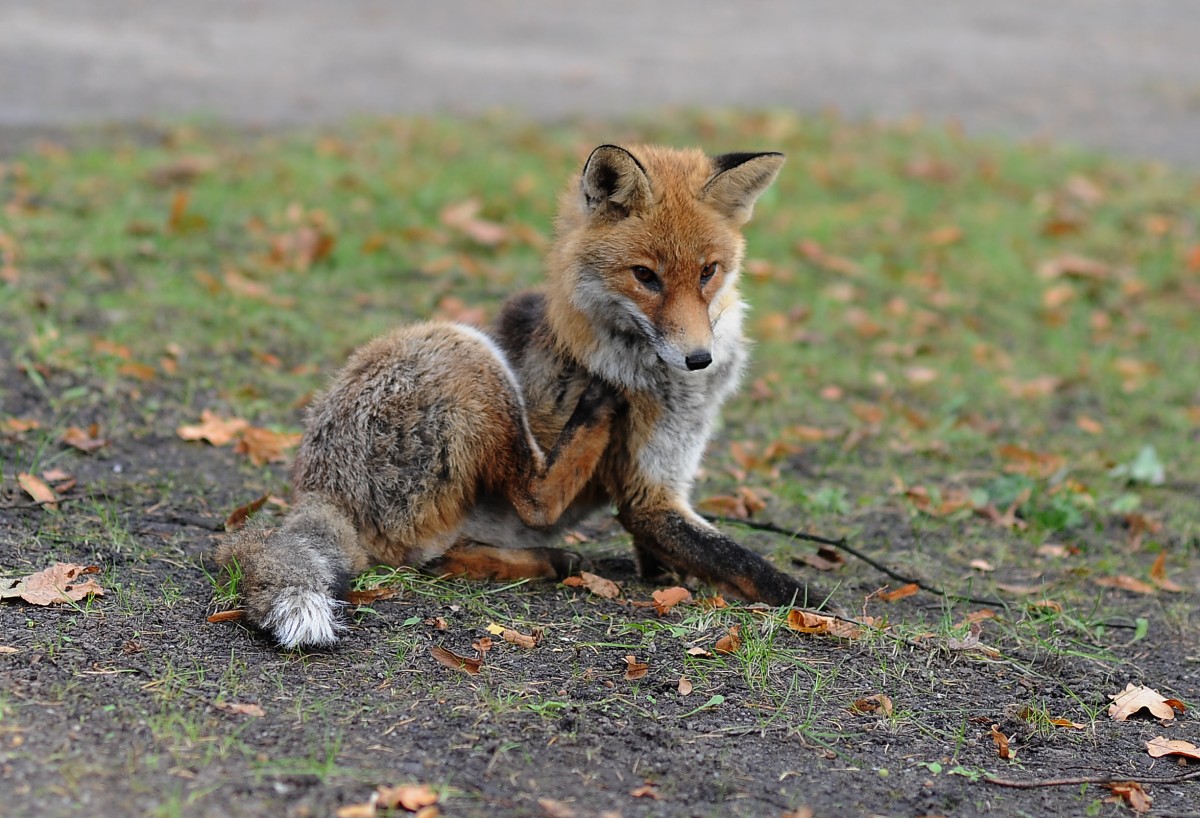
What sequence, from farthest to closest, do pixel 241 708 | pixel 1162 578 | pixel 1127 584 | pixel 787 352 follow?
1. pixel 787 352
2. pixel 1162 578
3. pixel 1127 584
4. pixel 241 708

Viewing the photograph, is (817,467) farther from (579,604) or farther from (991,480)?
(579,604)

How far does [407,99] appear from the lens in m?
13.4

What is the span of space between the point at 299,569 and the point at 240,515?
122 cm

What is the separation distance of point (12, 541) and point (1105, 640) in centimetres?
463

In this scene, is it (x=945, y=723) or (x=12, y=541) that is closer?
(x=945, y=723)

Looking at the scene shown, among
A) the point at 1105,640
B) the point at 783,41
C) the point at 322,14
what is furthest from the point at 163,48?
the point at 1105,640

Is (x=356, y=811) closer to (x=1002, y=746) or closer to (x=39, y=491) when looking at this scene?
(x=1002, y=746)

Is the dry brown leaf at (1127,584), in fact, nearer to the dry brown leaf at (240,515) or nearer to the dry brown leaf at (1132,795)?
the dry brown leaf at (1132,795)

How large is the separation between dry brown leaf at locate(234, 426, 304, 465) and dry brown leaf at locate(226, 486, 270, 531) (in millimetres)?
723


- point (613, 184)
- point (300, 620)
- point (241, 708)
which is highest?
point (613, 184)

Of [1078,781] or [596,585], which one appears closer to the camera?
[1078,781]

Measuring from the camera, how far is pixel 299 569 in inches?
173

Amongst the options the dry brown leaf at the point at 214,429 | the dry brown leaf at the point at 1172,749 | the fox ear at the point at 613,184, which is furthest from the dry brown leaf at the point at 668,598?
the dry brown leaf at the point at 214,429

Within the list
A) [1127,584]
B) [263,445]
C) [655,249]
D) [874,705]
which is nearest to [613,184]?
[655,249]
